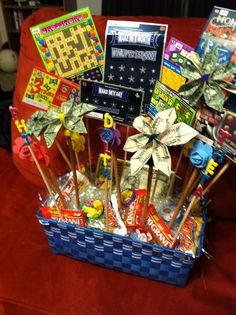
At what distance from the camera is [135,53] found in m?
0.86

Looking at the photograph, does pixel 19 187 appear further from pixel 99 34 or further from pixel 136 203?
pixel 99 34

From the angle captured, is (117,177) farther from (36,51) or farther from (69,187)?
(36,51)

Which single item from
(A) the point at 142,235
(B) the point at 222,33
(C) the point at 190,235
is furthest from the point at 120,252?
(B) the point at 222,33

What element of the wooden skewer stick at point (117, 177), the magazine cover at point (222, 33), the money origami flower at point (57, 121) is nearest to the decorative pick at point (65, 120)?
the money origami flower at point (57, 121)

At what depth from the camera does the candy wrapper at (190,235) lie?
2.57 ft

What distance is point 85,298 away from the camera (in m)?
0.81

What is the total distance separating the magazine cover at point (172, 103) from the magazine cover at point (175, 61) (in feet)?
0.33

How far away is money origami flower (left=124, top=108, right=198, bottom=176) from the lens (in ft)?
2.09

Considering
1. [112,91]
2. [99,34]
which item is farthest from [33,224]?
[99,34]

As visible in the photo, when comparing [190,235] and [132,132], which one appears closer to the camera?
[190,235]

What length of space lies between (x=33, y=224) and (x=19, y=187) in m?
0.19

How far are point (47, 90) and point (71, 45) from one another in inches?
6.5

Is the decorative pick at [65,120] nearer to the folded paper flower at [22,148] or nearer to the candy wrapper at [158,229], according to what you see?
the folded paper flower at [22,148]

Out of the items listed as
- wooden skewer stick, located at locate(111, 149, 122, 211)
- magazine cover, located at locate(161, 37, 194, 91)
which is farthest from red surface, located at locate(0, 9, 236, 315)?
wooden skewer stick, located at locate(111, 149, 122, 211)
